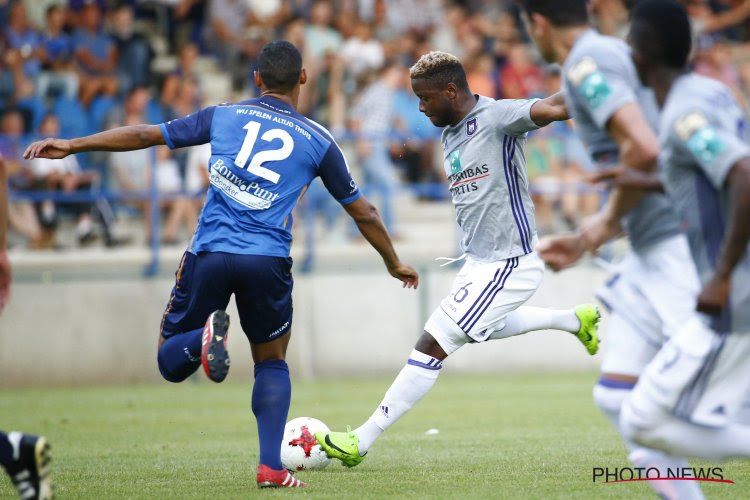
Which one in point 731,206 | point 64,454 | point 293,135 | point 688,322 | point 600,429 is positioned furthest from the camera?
point 600,429

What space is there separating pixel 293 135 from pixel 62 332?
1027 centimetres

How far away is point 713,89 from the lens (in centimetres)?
502

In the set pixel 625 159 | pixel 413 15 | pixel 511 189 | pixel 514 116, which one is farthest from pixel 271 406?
pixel 413 15

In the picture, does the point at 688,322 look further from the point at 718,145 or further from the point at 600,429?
the point at 600,429

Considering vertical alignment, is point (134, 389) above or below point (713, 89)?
below

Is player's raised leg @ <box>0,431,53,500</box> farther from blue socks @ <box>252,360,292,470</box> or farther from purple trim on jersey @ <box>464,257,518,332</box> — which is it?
purple trim on jersey @ <box>464,257,518,332</box>

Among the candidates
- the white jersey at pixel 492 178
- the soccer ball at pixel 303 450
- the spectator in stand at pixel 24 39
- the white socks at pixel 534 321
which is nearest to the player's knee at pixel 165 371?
the soccer ball at pixel 303 450

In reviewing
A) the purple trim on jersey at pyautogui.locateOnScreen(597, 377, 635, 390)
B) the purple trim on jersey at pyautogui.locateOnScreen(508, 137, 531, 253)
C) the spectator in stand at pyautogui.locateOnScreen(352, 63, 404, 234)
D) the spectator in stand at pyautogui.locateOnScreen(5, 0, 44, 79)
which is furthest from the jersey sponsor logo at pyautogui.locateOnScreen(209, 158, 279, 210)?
the spectator in stand at pyautogui.locateOnScreen(5, 0, 44, 79)

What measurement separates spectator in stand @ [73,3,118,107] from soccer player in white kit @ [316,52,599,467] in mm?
10389

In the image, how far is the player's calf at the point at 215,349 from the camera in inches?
249

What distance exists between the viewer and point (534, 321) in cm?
892

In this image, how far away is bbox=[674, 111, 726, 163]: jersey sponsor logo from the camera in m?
4.80

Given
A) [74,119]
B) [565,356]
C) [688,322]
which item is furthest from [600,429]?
[74,119]

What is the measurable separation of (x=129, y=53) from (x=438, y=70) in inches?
452
